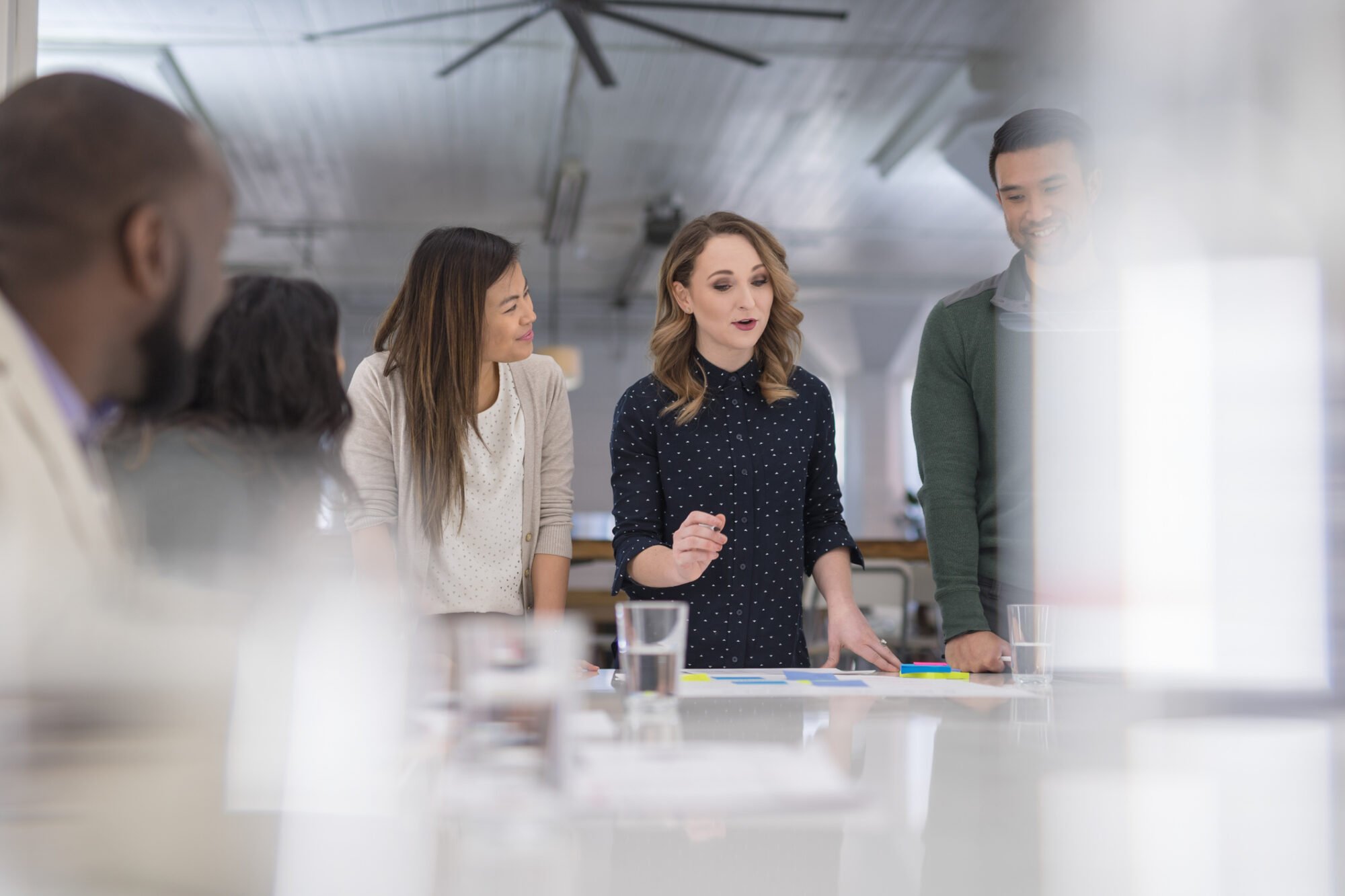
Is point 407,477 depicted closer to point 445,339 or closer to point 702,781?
point 445,339

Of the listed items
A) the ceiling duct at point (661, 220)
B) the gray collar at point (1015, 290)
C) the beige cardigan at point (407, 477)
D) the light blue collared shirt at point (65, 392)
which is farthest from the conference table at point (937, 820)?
the ceiling duct at point (661, 220)

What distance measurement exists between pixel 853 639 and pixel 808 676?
0.17m

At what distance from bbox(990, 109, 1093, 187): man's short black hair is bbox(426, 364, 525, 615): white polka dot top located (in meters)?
0.85

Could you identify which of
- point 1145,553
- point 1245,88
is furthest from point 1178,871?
point 1245,88

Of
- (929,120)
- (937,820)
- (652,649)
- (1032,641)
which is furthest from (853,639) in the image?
(929,120)

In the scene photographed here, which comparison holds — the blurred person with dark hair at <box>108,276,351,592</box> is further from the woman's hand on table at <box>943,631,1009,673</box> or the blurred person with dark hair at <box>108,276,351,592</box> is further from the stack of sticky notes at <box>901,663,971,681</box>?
the woman's hand on table at <box>943,631,1009,673</box>

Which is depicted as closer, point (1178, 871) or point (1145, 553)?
point (1178, 871)

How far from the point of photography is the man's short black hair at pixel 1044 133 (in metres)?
→ 1.50

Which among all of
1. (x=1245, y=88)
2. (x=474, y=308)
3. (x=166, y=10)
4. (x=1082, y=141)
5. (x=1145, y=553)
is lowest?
(x=1145, y=553)

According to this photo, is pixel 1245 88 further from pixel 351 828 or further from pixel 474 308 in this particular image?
pixel 351 828

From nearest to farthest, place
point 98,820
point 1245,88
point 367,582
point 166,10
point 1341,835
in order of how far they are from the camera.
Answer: point 98,820 → point 1341,835 → point 367,582 → point 1245,88 → point 166,10

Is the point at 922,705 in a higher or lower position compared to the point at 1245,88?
lower

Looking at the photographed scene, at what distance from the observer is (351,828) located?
1.67ft

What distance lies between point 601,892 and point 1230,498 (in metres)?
1.48
